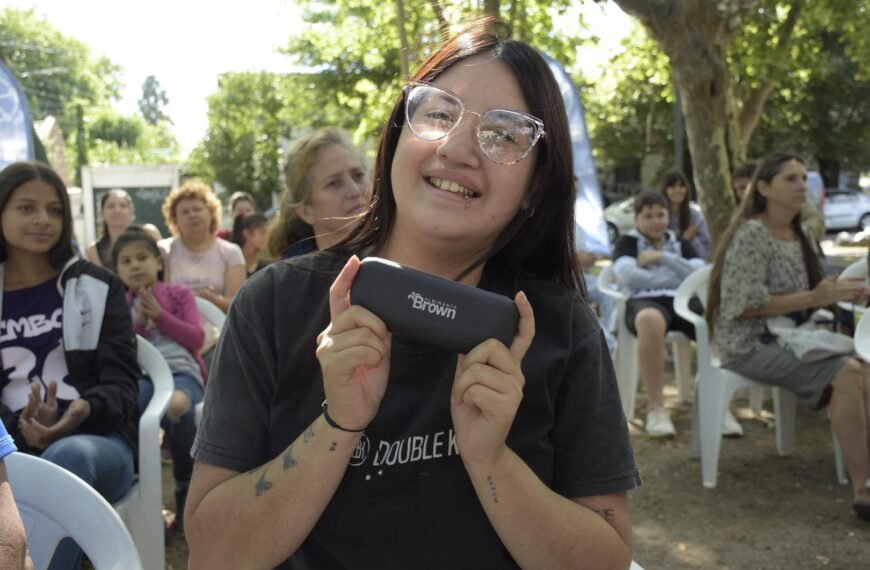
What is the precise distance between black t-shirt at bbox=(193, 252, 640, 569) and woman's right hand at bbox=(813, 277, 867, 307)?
3.50 meters

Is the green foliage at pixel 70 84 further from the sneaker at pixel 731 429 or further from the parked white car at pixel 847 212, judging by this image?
the sneaker at pixel 731 429

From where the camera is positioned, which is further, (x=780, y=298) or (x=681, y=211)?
(x=681, y=211)

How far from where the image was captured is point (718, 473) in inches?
205

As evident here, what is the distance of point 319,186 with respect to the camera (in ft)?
12.2

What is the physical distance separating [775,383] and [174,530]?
3210 mm

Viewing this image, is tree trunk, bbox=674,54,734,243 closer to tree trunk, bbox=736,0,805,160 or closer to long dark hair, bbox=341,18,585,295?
tree trunk, bbox=736,0,805,160

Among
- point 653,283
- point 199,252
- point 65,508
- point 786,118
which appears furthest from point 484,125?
point 786,118

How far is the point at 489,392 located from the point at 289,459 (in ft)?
1.17

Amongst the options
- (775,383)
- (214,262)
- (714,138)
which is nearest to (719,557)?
(775,383)

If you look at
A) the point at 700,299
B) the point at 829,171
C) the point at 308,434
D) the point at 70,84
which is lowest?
the point at 829,171

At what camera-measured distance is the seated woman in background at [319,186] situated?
144 inches

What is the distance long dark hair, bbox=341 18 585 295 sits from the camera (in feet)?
5.46

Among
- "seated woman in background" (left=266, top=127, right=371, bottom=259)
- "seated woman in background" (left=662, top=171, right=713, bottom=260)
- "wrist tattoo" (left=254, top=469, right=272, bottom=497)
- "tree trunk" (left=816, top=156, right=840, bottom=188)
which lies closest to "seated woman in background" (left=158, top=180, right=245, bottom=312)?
"seated woman in background" (left=266, top=127, right=371, bottom=259)

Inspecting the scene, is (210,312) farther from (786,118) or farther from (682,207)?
(786,118)
